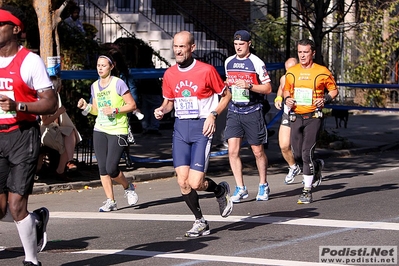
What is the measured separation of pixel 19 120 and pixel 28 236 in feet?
3.00

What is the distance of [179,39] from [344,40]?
62.1 feet

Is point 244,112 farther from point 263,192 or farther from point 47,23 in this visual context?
point 47,23

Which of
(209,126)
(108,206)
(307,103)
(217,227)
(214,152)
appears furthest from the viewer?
(214,152)

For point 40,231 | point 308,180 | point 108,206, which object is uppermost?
point 40,231

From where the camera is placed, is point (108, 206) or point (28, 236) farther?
point (108, 206)

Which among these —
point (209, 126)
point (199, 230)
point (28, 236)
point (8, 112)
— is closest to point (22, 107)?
point (8, 112)

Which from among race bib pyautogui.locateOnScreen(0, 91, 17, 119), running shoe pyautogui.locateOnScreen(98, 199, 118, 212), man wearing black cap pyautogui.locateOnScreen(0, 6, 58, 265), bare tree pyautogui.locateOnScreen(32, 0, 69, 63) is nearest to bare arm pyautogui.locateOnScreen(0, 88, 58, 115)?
man wearing black cap pyautogui.locateOnScreen(0, 6, 58, 265)

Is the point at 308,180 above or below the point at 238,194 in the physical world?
above

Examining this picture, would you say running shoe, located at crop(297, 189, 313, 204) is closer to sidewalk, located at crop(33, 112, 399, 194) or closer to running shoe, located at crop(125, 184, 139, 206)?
running shoe, located at crop(125, 184, 139, 206)

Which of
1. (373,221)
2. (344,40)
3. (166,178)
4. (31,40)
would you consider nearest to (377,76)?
(344,40)

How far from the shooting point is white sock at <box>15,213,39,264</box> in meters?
6.58

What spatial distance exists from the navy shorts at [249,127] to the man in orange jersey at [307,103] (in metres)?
0.43

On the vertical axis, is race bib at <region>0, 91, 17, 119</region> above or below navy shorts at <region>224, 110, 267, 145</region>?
above

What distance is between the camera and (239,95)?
10992 mm
